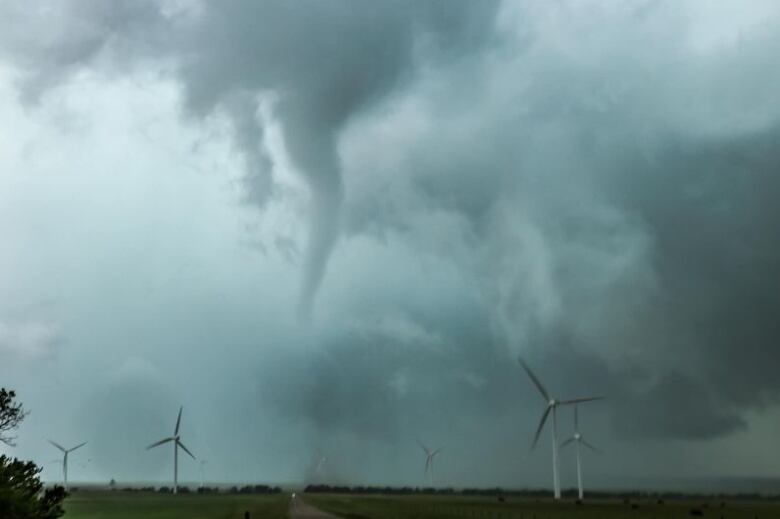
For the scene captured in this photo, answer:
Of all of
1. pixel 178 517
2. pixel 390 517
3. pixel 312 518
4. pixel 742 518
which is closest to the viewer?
pixel 312 518

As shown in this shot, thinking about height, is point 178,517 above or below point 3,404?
below

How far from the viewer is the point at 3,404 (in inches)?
1369

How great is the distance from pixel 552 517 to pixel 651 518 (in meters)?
15.1

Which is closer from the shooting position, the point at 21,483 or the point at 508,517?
the point at 21,483

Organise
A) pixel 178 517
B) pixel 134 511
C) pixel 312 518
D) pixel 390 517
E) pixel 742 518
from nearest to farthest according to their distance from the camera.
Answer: pixel 312 518
pixel 390 517
pixel 178 517
pixel 742 518
pixel 134 511

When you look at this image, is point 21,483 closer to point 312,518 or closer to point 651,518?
point 312,518

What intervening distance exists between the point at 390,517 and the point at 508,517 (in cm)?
1788

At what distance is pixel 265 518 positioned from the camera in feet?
366

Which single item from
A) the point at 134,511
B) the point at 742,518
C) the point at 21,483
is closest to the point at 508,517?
the point at 742,518

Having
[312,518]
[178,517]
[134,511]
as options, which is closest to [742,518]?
[312,518]

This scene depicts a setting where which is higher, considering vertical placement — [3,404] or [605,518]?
[3,404]

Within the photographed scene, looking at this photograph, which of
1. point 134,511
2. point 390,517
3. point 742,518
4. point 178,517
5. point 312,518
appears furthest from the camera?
point 134,511

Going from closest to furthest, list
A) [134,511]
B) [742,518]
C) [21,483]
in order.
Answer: [21,483]
[742,518]
[134,511]

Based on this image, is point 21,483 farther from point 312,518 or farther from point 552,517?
point 552,517
